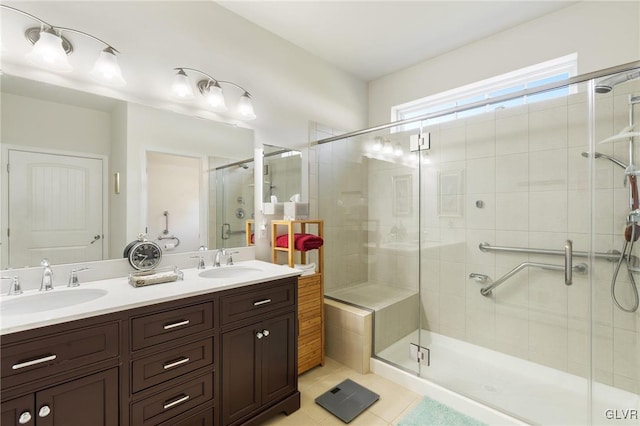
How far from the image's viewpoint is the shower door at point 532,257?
175 cm

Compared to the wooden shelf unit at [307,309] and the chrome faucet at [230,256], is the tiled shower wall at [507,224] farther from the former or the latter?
the chrome faucet at [230,256]

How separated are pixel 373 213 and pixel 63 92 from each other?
2496 mm

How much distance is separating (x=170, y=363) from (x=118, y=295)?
40 cm

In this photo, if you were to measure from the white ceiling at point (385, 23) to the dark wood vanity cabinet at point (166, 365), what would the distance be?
2022 millimetres

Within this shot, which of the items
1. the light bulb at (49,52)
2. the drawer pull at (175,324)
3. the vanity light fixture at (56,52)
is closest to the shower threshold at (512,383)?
the drawer pull at (175,324)

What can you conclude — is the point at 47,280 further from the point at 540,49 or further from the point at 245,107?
the point at 540,49

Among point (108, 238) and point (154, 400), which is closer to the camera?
point (154, 400)

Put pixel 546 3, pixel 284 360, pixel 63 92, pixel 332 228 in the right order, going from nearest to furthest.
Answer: pixel 63 92 < pixel 284 360 < pixel 546 3 < pixel 332 228

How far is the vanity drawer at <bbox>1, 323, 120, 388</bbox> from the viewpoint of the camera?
3.16ft

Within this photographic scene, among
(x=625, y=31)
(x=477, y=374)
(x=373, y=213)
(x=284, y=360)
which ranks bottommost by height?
(x=477, y=374)

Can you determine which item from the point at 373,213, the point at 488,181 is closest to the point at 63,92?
the point at 373,213

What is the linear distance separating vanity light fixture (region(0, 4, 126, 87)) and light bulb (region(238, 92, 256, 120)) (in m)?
0.81

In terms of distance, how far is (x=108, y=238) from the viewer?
1.60 m

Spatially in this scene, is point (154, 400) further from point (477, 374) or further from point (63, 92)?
point (477, 374)
